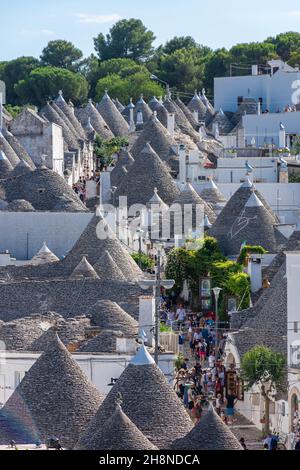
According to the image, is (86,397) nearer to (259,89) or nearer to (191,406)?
(191,406)

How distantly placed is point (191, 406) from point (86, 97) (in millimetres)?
94126

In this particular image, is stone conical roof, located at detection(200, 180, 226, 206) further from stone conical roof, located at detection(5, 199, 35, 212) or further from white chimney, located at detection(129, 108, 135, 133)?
white chimney, located at detection(129, 108, 135, 133)

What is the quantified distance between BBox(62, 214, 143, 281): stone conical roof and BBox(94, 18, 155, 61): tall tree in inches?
3749

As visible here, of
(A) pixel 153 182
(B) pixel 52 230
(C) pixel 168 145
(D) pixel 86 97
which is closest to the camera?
(B) pixel 52 230

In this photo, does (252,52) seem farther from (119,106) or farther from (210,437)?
(210,437)

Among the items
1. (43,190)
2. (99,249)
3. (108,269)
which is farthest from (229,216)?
(43,190)

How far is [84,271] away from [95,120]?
157ft

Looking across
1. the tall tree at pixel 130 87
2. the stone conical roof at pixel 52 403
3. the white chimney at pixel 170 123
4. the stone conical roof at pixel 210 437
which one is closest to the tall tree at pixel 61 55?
the tall tree at pixel 130 87

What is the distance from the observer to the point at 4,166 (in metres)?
75.2

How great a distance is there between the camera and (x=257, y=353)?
136 ft

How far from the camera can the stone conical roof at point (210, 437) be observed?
3244 cm
